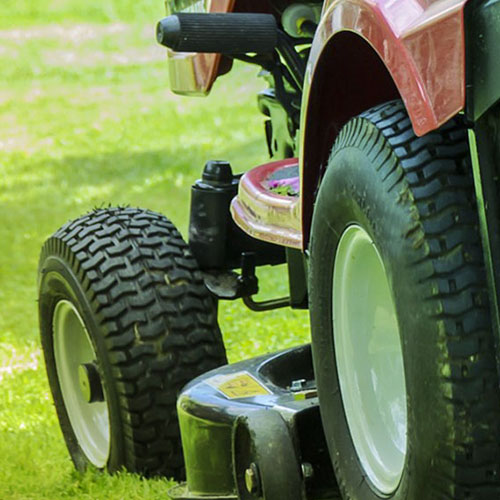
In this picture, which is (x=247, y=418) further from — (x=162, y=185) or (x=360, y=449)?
(x=162, y=185)

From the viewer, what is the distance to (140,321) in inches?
139

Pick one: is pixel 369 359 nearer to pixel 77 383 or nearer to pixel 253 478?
pixel 253 478

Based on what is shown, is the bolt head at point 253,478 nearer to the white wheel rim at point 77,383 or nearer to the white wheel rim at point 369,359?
the white wheel rim at point 369,359

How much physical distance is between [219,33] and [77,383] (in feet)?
4.54

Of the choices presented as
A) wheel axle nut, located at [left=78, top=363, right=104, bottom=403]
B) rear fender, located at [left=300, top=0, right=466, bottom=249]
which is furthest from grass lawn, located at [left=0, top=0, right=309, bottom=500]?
rear fender, located at [left=300, top=0, right=466, bottom=249]

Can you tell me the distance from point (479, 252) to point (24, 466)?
2.50 m

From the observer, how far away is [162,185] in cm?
1030

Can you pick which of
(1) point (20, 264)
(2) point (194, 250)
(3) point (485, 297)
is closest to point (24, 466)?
(2) point (194, 250)

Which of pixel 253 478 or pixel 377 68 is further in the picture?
pixel 253 478

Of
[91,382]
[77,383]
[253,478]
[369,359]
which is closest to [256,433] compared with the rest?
[253,478]

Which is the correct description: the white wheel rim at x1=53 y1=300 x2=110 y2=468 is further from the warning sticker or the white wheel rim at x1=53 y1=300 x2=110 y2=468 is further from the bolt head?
the bolt head

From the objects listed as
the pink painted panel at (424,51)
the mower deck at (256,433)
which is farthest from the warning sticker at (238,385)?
the pink painted panel at (424,51)

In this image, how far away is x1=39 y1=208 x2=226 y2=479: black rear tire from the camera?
11.6 ft

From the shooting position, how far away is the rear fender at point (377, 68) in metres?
1.91
